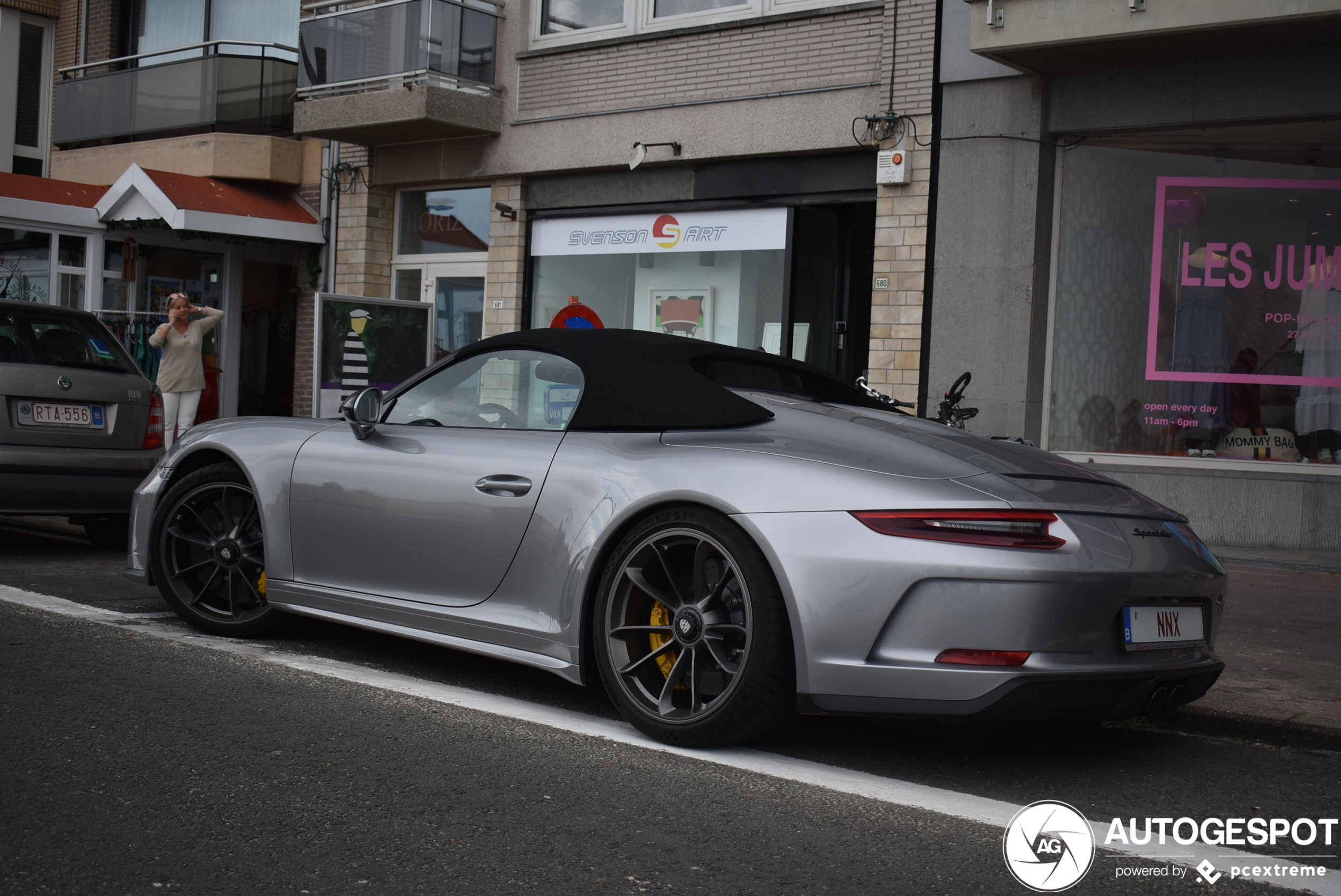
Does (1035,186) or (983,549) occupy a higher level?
(1035,186)

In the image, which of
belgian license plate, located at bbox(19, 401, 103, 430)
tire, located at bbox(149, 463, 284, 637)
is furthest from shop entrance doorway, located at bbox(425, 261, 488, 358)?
tire, located at bbox(149, 463, 284, 637)

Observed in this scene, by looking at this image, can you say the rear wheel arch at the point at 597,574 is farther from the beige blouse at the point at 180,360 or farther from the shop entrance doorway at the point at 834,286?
the beige blouse at the point at 180,360

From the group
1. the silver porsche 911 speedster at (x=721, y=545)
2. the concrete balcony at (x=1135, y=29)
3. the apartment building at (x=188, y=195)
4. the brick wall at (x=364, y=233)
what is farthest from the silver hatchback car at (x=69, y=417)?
the brick wall at (x=364, y=233)

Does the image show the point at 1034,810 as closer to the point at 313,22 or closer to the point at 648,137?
the point at 648,137

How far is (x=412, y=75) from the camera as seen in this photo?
48.3 feet

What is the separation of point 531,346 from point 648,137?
30.2 feet

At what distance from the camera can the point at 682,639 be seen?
3969 millimetres

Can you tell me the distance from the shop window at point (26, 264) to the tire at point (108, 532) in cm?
908

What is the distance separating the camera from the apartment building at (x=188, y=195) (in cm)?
1634

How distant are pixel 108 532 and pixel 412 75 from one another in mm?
7530

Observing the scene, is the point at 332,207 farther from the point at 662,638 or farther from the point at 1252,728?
the point at 1252,728

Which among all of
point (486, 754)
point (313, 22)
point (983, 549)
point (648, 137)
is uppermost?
point (313, 22)

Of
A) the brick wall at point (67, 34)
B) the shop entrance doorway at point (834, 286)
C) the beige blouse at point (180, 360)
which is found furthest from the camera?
the brick wall at point (67, 34)

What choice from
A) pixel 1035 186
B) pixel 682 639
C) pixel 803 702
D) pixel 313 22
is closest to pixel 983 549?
pixel 803 702
